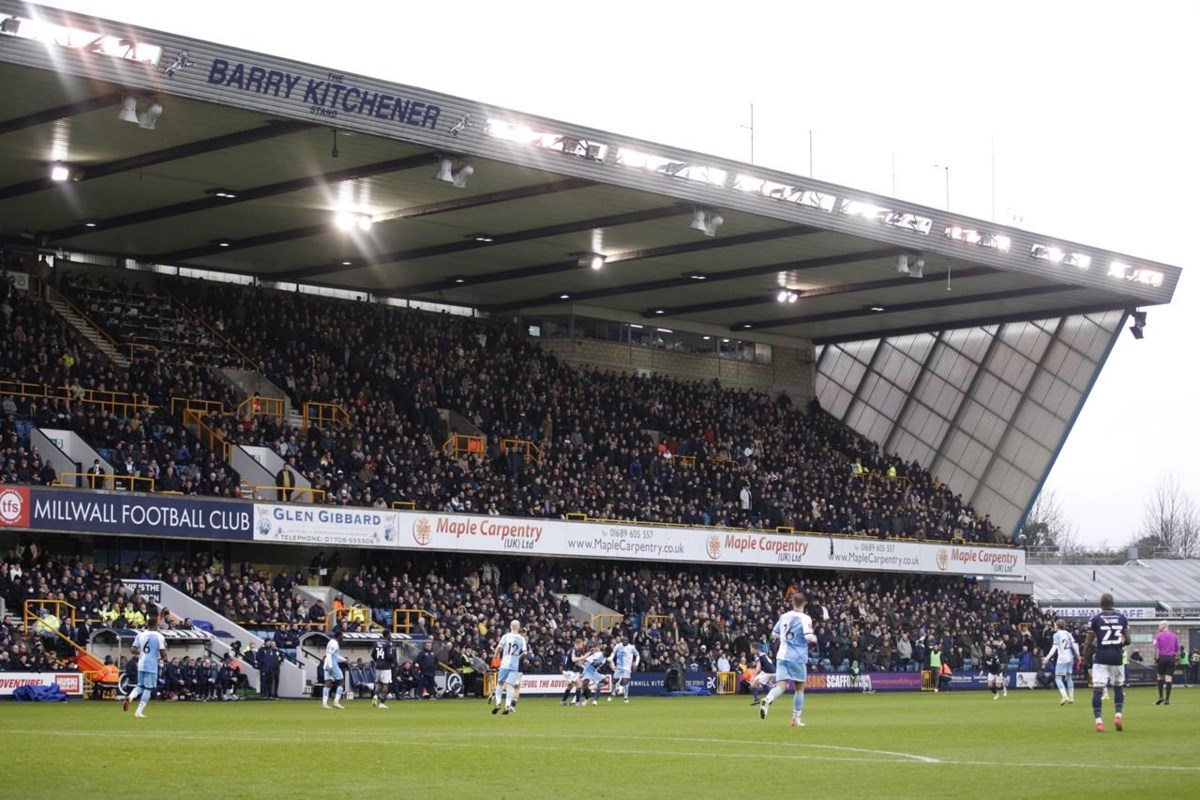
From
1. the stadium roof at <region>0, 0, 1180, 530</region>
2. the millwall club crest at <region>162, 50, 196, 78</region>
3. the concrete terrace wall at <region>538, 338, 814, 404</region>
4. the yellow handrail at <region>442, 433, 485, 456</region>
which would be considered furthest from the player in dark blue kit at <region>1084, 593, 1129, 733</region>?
the concrete terrace wall at <region>538, 338, 814, 404</region>

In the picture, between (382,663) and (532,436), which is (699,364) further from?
(382,663)

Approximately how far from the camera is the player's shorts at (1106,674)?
22.2 m

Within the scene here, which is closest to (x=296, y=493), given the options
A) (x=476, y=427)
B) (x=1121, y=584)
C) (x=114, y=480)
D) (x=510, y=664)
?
(x=114, y=480)

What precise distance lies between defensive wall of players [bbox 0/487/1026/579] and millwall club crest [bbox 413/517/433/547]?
28 millimetres

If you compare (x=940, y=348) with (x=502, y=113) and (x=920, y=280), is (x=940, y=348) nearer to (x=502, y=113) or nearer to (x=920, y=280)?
(x=920, y=280)

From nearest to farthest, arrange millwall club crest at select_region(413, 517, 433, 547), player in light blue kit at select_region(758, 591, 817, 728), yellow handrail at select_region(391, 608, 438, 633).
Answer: player in light blue kit at select_region(758, 591, 817, 728), yellow handrail at select_region(391, 608, 438, 633), millwall club crest at select_region(413, 517, 433, 547)

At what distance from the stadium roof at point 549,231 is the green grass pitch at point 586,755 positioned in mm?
13148

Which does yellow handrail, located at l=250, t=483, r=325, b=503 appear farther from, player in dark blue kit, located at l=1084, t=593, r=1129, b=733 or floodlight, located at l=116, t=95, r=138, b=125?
player in dark blue kit, located at l=1084, t=593, r=1129, b=733

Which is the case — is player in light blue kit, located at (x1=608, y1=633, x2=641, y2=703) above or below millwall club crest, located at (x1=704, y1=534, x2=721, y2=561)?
below

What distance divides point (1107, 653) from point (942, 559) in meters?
38.8

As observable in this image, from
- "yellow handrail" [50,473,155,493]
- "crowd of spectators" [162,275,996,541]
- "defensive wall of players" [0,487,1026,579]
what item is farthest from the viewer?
"crowd of spectators" [162,275,996,541]

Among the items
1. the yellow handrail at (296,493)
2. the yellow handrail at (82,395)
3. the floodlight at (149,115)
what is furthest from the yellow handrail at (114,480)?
the floodlight at (149,115)

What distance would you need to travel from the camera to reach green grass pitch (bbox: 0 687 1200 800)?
534 inches

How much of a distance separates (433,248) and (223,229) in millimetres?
6456
